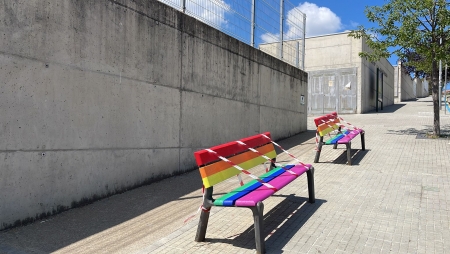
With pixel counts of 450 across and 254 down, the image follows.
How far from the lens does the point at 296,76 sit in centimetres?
1266

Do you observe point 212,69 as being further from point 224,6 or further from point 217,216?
point 217,216

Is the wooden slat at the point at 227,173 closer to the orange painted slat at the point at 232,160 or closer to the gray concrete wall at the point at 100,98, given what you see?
the orange painted slat at the point at 232,160

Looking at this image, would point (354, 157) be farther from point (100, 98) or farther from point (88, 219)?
point (88, 219)

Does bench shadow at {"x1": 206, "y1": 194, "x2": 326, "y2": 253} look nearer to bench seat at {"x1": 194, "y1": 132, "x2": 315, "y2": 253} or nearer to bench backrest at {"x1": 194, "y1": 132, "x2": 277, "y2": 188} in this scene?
bench seat at {"x1": 194, "y1": 132, "x2": 315, "y2": 253}

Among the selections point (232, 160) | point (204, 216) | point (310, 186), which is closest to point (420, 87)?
point (310, 186)

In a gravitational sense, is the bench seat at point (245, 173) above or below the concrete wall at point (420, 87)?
below

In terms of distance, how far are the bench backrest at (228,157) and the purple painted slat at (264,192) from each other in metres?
0.40

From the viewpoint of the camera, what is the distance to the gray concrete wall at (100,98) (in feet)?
13.9

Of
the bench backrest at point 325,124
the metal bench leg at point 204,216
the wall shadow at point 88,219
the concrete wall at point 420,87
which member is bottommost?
the wall shadow at point 88,219

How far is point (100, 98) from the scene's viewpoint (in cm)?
528

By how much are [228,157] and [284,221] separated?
103 centimetres

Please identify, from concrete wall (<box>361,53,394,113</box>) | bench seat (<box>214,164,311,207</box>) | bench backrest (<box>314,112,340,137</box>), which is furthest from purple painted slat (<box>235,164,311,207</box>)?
concrete wall (<box>361,53,394,113</box>)

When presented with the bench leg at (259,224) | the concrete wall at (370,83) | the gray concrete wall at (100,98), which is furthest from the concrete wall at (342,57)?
the bench leg at (259,224)

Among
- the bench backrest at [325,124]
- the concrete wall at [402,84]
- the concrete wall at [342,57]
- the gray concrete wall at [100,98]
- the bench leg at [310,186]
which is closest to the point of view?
the gray concrete wall at [100,98]
